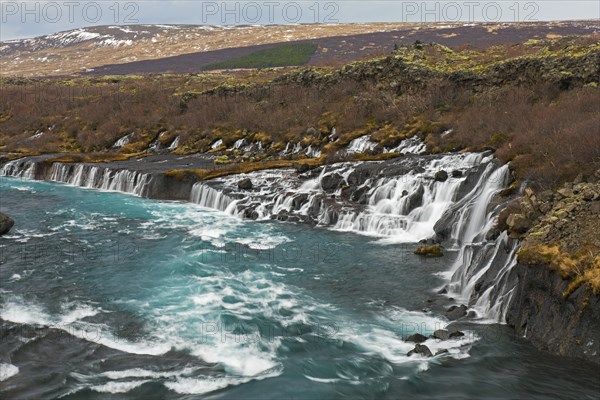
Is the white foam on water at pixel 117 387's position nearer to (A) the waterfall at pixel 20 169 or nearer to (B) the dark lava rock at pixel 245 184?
(B) the dark lava rock at pixel 245 184

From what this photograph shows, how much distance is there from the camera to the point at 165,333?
14719 millimetres

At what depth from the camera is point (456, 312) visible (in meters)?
15.6

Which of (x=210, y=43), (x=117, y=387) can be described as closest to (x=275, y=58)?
(x=210, y=43)

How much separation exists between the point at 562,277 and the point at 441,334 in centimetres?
321

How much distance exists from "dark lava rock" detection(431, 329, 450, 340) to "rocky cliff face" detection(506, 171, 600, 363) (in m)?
1.86

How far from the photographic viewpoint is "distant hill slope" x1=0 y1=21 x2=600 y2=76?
94.2 meters

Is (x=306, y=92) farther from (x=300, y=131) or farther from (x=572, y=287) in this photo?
(x=572, y=287)

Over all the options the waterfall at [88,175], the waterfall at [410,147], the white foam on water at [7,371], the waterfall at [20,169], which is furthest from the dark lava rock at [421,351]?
the waterfall at [20,169]

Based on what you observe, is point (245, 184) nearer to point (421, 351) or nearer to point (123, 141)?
point (421, 351)

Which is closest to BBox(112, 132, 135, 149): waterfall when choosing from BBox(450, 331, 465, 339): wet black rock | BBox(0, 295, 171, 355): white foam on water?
BBox(0, 295, 171, 355): white foam on water

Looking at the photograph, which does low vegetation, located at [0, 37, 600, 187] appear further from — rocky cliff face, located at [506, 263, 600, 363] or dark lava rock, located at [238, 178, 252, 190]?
rocky cliff face, located at [506, 263, 600, 363]

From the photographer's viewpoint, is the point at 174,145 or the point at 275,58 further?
the point at 275,58

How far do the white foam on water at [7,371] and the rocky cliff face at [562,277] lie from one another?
39.6 ft

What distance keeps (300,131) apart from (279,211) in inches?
643
